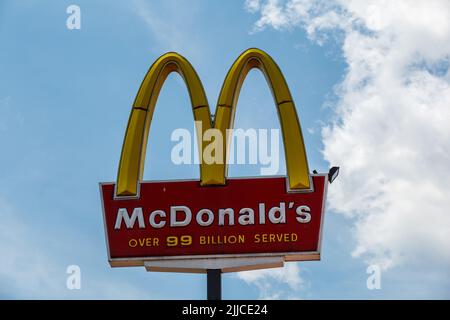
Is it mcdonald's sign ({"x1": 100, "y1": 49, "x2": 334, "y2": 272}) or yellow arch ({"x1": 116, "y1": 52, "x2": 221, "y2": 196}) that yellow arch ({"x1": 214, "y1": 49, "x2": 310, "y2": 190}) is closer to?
mcdonald's sign ({"x1": 100, "y1": 49, "x2": 334, "y2": 272})

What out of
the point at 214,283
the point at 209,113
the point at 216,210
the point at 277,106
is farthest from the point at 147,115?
the point at 214,283

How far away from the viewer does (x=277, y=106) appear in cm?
1738

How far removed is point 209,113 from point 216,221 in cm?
238

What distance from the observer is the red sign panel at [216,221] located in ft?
54.3

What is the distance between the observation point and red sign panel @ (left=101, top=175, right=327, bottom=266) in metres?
16.5

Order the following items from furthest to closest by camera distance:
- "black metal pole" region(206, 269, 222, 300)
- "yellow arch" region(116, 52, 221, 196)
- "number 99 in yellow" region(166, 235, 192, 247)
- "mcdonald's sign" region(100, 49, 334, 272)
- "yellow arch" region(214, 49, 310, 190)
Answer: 1. "yellow arch" region(116, 52, 221, 196)
2. "yellow arch" region(214, 49, 310, 190)
3. "number 99 in yellow" region(166, 235, 192, 247)
4. "mcdonald's sign" region(100, 49, 334, 272)
5. "black metal pole" region(206, 269, 222, 300)

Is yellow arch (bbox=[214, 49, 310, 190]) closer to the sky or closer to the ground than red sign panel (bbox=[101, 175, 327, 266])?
closer to the sky

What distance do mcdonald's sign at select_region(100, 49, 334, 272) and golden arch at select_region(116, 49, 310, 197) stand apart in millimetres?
22

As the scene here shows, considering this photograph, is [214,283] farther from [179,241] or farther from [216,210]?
[216,210]

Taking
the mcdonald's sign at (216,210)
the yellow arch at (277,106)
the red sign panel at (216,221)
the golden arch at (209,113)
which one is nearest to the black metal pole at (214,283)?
the mcdonald's sign at (216,210)

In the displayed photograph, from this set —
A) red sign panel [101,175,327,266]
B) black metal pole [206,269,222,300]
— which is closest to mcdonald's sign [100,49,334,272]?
red sign panel [101,175,327,266]
